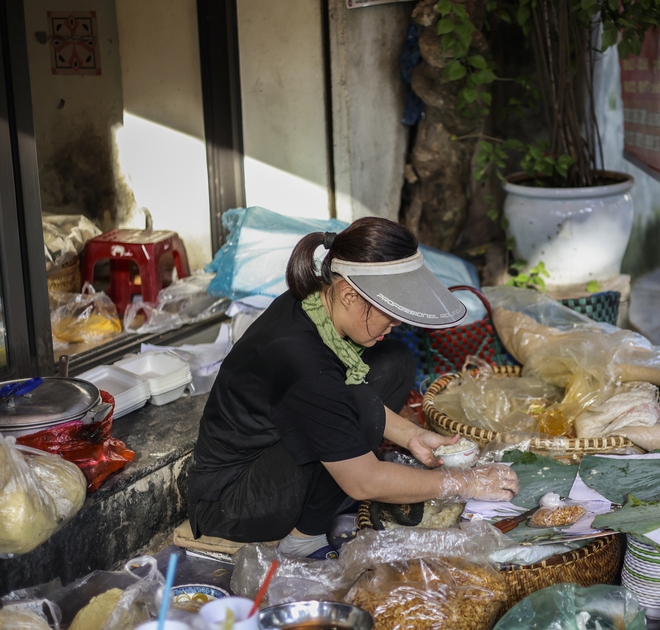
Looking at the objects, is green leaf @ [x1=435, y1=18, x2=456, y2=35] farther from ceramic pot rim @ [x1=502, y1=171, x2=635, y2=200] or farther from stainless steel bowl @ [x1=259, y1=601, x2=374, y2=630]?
stainless steel bowl @ [x1=259, y1=601, x2=374, y2=630]

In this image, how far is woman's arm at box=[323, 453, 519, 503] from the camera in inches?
91.3

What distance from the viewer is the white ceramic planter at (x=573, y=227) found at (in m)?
4.39

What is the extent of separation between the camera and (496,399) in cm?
311

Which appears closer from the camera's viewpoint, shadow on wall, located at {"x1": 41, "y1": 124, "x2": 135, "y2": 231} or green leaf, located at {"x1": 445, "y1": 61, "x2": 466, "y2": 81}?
green leaf, located at {"x1": 445, "y1": 61, "x2": 466, "y2": 81}

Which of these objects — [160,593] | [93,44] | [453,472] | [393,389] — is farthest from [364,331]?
[93,44]

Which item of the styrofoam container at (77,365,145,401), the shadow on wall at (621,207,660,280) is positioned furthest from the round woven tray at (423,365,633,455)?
the shadow on wall at (621,207,660,280)

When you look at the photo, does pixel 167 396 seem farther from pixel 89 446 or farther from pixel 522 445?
pixel 522 445

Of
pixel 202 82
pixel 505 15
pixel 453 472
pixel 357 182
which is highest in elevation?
pixel 505 15

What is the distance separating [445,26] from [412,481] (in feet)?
8.85

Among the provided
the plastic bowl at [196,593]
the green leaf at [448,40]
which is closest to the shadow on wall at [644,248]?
the green leaf at [448,40]

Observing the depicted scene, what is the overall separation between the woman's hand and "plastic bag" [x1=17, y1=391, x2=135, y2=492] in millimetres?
953

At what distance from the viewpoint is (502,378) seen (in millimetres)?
3381

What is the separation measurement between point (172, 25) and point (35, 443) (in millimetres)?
2807

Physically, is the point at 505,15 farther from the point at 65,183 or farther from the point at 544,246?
the point at 65,183
